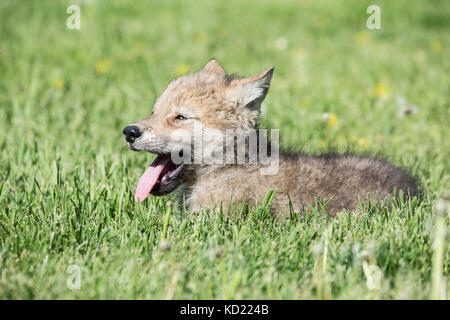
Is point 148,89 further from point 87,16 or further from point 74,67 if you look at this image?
point 87,16

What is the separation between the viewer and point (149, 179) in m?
3.72

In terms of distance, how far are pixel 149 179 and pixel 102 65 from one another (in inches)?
145

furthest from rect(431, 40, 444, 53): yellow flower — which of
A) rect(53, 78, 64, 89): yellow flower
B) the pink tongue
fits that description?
the pink tongue

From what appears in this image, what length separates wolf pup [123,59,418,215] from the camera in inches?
143

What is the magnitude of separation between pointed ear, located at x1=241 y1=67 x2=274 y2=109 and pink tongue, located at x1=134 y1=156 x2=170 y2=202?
641mm

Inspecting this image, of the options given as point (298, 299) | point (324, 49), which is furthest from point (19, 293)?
point (324, 49)

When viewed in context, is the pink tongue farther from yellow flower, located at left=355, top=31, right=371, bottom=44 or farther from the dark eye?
yellow flower, located at left=355, top=31, right=371, bottom=44

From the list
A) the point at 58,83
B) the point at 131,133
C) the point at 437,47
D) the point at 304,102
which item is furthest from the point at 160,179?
the point at 437,47

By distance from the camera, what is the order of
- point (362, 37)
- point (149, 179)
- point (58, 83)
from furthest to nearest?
point (362, 37) → point (58, 83) → point (149, 179)

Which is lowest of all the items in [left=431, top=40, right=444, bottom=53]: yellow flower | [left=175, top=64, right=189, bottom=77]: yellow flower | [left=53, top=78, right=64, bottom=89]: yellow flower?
[left=53, top=78, right=64, bottom=89]: yellow flower

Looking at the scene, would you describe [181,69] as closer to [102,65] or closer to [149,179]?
[102,65]

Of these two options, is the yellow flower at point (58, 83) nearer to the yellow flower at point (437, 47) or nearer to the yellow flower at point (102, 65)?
the yellow flower at point (102, 65)

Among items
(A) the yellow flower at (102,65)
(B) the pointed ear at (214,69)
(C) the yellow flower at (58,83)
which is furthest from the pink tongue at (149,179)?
(A) the yellow flower at (102,65)

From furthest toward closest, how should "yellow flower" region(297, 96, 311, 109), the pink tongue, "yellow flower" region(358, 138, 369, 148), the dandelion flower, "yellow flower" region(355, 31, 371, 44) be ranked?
"yellow flower" region(355, 31, 371, 44)
"yellow flower" region(297, 96, 311, 109)
the dandelion flower
"yellow flower" region(358, 138, 369, 148)
the pink tongue
